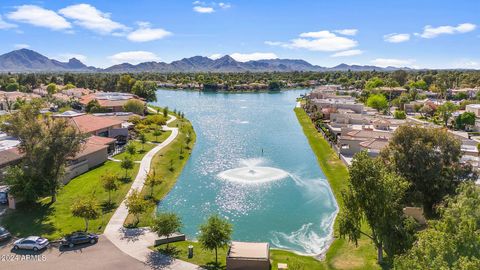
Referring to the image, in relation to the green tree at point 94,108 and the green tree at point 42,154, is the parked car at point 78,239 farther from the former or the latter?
the green tree at point 94,108

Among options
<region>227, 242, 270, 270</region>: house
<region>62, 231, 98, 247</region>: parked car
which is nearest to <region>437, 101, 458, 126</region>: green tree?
<region>227, 242, 270, 270</region>: house

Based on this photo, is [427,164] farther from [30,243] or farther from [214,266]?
[30,243]

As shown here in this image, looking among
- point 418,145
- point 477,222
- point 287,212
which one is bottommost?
point 287,212

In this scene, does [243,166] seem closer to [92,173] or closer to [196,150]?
[196,150]

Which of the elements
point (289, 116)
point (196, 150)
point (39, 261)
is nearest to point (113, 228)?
point (39, 261)

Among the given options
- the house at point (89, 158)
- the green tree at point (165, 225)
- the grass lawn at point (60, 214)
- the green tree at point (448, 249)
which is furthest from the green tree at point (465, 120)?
the green tree at point (165, 225)

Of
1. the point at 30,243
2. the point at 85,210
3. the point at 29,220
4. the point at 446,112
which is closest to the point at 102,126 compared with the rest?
the point at 29,220
